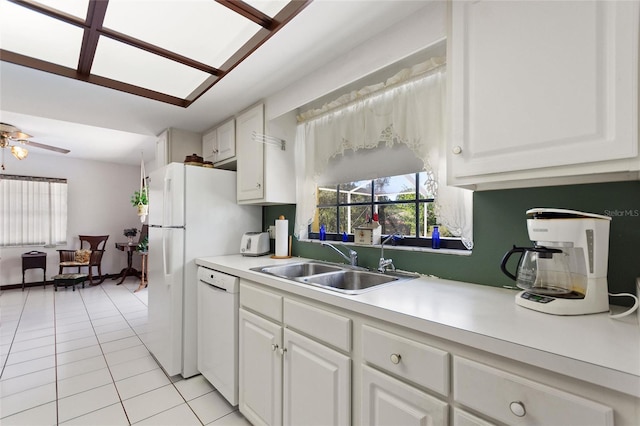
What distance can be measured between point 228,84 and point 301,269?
4.83 feet

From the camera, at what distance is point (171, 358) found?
2.23 m

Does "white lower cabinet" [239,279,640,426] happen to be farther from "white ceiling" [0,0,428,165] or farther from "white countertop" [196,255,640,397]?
"white ceiling" [0,0,428,165]

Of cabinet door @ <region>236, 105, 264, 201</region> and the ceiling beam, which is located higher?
the ceiling beam

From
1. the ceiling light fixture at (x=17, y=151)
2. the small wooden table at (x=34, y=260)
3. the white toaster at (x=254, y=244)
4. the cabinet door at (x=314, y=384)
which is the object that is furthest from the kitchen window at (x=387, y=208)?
the small wooden table at (x=34, y=260)

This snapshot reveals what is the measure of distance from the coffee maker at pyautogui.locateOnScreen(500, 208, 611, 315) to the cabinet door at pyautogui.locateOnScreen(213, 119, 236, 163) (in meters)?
2.36

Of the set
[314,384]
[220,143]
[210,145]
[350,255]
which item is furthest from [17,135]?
[314,384]

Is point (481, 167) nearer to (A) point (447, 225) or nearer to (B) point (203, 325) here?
(A) point (447, 225)

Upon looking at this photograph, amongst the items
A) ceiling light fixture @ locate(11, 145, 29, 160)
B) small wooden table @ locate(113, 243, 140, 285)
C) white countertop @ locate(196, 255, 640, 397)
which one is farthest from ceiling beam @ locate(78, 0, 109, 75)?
small wooden table @ locate(113, 243, 140, 285)

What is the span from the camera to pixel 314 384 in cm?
128

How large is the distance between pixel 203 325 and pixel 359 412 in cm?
151

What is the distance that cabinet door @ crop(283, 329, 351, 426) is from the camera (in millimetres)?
1161

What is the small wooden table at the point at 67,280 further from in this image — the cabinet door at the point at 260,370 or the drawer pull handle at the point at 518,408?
the drawer pull handle at the point at 518,408

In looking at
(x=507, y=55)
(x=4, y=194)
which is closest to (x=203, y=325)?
(x=507, y=55)

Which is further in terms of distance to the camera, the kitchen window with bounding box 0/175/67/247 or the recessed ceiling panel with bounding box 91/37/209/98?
the kitchen window with bounding box 0/175/67/247
